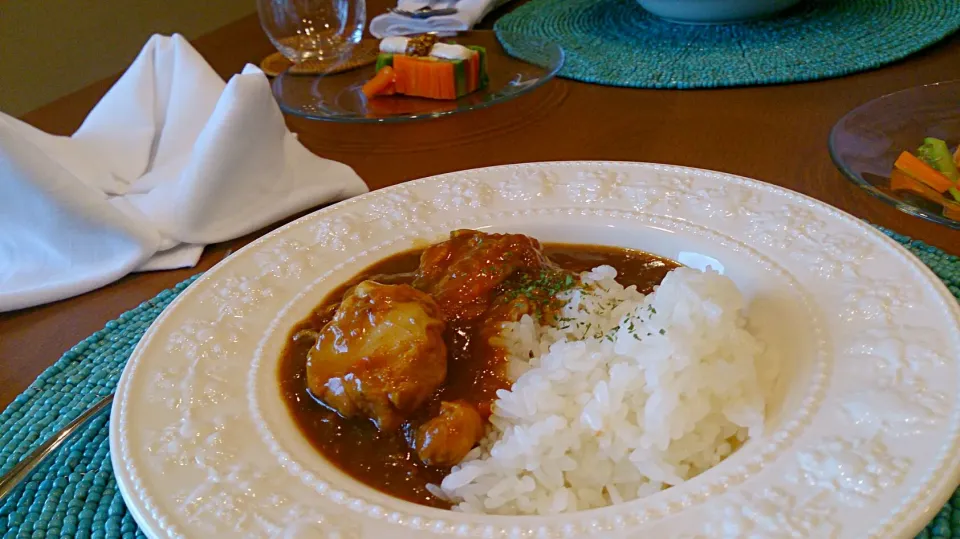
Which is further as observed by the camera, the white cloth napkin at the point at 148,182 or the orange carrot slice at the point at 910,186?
the white cloth napkin at the point at 148,182

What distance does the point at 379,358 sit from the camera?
1.81 meters

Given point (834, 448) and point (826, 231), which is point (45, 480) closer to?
point (834, 448)

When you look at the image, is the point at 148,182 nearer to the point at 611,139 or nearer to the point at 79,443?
the point at 79,443

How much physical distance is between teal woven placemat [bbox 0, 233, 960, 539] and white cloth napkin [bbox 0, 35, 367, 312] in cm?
34

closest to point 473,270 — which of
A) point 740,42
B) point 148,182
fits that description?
point 148,182

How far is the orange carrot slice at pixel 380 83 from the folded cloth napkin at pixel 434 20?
706 mm

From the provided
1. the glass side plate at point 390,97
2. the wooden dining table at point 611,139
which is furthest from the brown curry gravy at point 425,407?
the glass side plate at point 390,97

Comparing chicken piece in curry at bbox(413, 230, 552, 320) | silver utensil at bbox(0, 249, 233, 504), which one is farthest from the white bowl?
silver utensil at bbox(0, 249, 233, 504)

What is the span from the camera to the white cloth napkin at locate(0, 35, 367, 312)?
2.38 m

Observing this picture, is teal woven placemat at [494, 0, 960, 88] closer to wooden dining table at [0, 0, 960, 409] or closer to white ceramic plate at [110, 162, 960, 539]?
wooden dining table at [0, 0, 960, 409]

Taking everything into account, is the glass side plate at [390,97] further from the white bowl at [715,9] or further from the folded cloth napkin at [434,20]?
the white bowl at [715,9]

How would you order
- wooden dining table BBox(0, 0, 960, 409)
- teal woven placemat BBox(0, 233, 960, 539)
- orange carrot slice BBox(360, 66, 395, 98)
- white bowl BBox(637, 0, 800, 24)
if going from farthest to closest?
white bowl BBox(637, 0, 800, 24), orange carrot slice BBox(360, 66, 395, 98), wooden dining table BBox(0, 0, 960, 409), teal woven placemat BBox(0, 233, 960, 539)

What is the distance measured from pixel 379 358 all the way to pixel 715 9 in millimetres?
2892

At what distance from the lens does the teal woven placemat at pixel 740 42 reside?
11.1 feet
